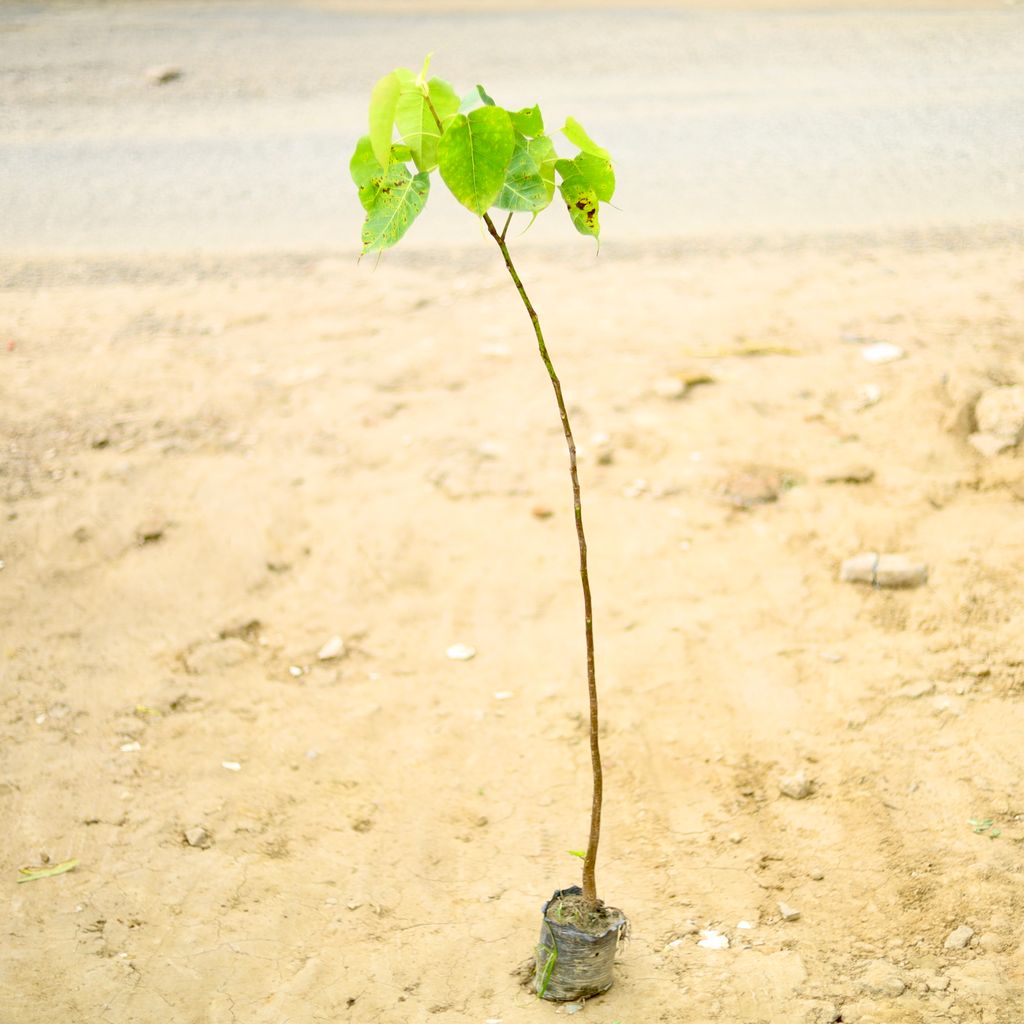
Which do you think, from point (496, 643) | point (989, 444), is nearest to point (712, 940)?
point (496, 643)

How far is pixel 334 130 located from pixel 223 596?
14.8 feet

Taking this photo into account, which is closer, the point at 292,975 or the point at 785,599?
the point at 292,975

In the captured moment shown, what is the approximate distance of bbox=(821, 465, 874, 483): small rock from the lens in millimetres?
3730

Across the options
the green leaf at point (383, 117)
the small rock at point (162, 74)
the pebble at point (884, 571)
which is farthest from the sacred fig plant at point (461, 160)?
the small rock at point (162, 74)

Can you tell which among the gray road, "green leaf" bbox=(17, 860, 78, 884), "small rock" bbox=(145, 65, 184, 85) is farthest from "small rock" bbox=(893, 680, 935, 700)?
Result: "small rock" bbox=(145, 65, 184, 85)

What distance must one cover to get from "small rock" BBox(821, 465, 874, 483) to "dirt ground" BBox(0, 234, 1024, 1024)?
12 millimetres

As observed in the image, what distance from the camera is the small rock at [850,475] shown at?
147 inches

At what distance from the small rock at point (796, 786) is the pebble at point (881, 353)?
2195mm

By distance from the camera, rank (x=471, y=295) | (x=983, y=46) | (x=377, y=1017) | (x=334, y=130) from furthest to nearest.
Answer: (x=983, y=46) → (x=334, y=130) → (x=471, y=295) → (x=377, y=1017)

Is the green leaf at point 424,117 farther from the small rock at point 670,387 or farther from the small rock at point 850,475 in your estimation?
the small rock at point 670,387

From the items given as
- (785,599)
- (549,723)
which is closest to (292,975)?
(549,723)

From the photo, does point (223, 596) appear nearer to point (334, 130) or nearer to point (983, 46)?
point (334, 130)

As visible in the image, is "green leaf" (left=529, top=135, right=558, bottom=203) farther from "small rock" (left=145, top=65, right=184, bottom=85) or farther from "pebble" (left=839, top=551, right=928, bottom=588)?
"small rock" (left=145, top=65, right=184, bottom=85)

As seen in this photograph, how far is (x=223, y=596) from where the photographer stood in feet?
11.3
